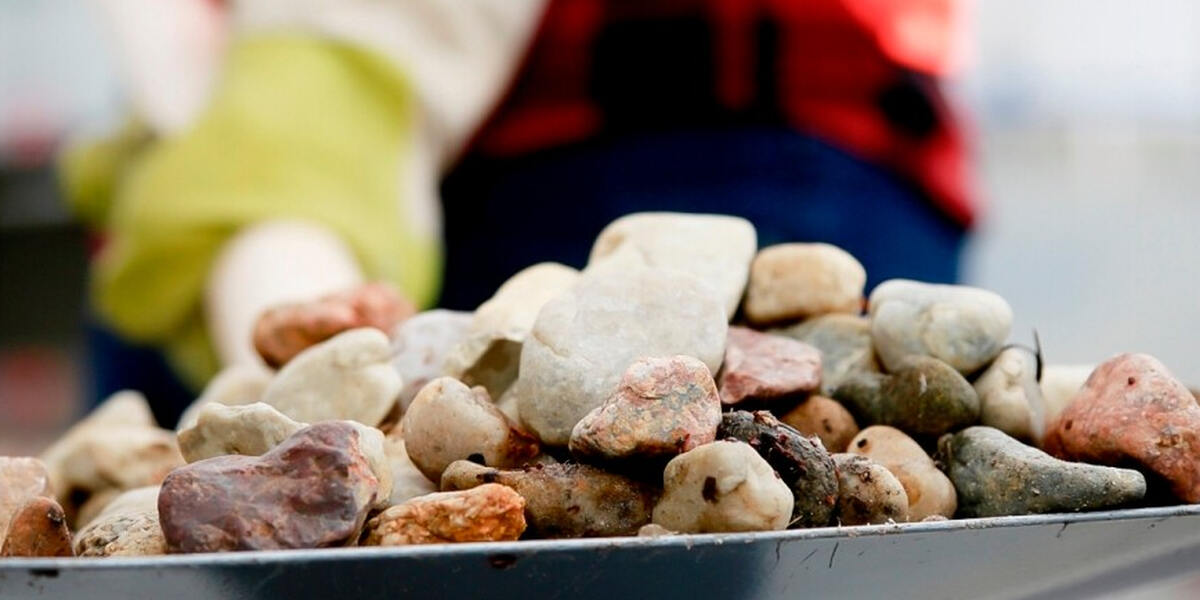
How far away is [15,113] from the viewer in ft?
6.37

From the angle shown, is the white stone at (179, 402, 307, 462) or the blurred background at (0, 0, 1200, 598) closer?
the white stone at (179, 402, 307, 462)

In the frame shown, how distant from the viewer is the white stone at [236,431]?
296 mm

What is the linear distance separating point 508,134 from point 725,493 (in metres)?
0.59

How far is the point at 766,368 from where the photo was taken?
1.07 feet

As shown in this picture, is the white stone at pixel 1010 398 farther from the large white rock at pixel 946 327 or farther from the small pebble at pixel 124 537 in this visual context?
the small pebble at pixel 124 537

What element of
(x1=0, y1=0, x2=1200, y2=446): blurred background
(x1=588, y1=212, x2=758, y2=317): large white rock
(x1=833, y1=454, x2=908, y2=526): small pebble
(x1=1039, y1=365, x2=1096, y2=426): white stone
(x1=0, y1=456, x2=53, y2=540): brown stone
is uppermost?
(x1=588, y1=212, x2=758, y2=317): large white rock

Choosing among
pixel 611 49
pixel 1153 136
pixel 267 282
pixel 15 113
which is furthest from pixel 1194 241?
pixel 15 113

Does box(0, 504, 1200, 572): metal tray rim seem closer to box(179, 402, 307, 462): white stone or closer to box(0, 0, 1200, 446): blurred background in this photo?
box(179, 402, 307, 462): white stone

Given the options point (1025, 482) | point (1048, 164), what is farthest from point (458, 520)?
point (1048, 164)

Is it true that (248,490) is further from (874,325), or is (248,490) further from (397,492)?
(874,325)

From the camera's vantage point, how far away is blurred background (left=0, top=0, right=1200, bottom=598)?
1312 mm

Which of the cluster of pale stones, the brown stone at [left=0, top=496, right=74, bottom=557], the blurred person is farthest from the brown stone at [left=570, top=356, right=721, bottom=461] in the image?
the blurred person

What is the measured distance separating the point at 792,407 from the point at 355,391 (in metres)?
0.12

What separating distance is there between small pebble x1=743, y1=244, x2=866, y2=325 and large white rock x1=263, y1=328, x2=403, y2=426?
107 mm
